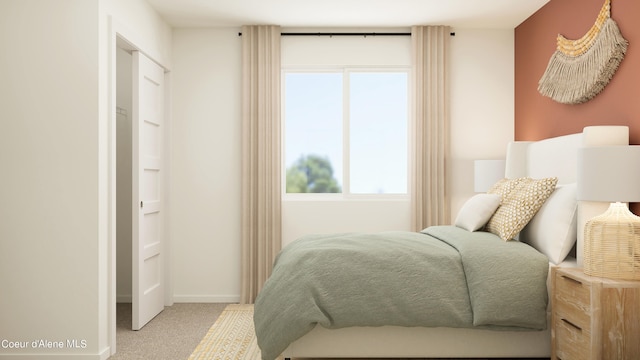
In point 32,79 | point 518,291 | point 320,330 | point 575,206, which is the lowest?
point 320,330

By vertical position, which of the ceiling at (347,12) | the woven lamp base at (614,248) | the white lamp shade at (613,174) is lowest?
the woven lamp base at (614,248)

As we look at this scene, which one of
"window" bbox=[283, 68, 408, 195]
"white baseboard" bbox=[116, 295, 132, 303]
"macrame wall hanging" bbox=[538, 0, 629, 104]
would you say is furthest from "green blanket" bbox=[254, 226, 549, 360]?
"white baseboard" bbox=[116, 295, 132, 303]

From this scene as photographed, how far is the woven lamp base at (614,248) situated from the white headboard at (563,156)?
325mm

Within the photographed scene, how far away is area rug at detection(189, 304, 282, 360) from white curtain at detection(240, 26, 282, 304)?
55cm

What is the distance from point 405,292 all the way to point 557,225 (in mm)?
1021

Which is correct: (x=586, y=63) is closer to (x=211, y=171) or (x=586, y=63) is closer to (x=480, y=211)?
(x=480, y=211)

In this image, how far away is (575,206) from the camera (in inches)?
120

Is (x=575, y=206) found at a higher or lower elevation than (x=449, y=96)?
lower

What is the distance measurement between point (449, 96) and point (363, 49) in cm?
93

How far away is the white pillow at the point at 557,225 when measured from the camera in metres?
3.02

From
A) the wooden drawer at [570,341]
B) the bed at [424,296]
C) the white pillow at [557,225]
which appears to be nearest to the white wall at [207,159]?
the bed at [424,296]

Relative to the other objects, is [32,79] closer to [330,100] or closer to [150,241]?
[150,241]

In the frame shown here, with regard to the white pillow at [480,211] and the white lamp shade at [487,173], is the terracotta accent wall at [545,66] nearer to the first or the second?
the white lamp shade at [487,173]

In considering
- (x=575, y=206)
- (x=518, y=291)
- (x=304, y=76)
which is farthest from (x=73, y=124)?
(x=575, y=206)
